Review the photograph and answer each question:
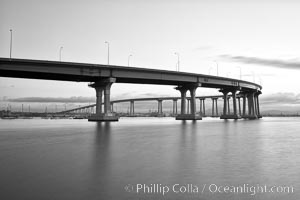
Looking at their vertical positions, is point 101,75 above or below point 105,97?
above

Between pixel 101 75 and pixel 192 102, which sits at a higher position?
pixel 101 75

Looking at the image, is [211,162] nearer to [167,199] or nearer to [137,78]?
[167,199]

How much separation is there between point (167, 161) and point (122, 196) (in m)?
5.76

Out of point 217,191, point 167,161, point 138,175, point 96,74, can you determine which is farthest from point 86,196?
point 96,74

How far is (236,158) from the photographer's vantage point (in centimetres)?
1348

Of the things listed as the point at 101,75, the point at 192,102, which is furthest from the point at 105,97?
the point at 192,102

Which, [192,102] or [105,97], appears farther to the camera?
[192,102]

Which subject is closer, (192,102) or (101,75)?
(101,75)

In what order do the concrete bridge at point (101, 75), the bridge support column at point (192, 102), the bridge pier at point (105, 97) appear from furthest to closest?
the bridge support column at point (192, 102)
the bridge pier at point (105, 97)
the concrete bridge at point (101, 75)

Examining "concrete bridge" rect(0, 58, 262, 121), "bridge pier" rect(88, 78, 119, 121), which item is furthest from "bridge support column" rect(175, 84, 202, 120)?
"bridge pier" rect(88, 78, 119, 121)

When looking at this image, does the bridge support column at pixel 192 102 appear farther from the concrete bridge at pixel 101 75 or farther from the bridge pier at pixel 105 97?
the bridge pier at pixel 105 97

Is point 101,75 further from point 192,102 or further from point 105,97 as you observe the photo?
point 192,102

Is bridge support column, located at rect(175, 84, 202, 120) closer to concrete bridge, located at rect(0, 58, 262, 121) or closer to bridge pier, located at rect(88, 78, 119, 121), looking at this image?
concrete bridge, located at rect(0, 58, 262, 121)

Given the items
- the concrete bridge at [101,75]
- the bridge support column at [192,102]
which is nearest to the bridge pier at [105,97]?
the concrete bridge at [101,75]
